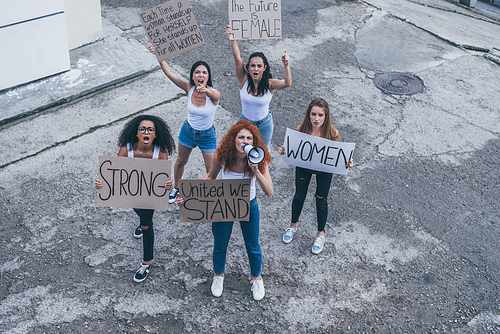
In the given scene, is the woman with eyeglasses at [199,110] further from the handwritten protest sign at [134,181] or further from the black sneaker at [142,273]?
the black sneaker at [142,273]

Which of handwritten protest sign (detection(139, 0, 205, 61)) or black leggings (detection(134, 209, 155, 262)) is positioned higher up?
handwritten protest sign (detection(139, 0, 205, 61))

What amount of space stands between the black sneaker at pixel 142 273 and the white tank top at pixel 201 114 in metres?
1.55

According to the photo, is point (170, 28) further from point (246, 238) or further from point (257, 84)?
point (246, 238)

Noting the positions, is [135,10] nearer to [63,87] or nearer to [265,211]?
[63,87]

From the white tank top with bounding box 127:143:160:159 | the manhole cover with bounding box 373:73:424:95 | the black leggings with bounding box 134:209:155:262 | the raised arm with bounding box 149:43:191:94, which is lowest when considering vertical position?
the black leggings with bounding box 134:209:155:262

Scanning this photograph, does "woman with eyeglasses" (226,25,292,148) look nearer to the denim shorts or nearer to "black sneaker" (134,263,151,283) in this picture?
the denim shorts

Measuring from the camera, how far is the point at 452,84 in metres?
8.32

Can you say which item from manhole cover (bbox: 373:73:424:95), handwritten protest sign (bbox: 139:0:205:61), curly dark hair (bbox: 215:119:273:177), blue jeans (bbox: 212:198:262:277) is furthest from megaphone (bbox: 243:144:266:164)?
manhole cover (bbox: 373:73:424:95)

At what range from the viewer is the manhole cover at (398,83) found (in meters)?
8.02

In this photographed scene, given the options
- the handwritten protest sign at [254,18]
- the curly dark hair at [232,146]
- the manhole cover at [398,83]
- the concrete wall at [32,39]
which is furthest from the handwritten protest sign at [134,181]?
the manhole cover at [398,83]

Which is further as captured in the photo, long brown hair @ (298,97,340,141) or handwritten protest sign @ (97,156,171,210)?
long brown hair @ (298,97,340,141)

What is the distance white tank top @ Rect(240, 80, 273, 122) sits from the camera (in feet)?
17.1

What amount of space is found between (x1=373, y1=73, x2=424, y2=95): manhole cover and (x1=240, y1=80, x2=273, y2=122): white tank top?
347 cm

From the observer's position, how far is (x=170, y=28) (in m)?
5.56
